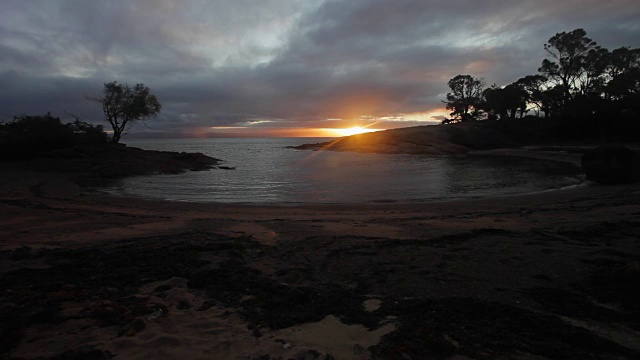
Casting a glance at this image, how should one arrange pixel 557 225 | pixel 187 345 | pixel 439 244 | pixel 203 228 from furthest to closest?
1. pixel 203 228
2. pixel 557 225
3. pixel 439 244
4. pixel 187 345

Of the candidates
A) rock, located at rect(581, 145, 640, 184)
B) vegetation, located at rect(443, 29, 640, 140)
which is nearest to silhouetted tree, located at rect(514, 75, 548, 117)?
vegetation, located at rect(443, 29, 640, 140)

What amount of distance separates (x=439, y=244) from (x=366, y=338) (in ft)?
12.3

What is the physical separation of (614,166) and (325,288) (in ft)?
61.4

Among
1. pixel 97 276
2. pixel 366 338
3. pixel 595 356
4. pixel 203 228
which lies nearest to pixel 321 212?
pixel 203 228

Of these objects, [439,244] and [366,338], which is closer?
[366,338]

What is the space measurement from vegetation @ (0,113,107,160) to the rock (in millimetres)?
36910

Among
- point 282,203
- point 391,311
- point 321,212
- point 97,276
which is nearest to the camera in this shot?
point 391,311

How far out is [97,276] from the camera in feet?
18.1

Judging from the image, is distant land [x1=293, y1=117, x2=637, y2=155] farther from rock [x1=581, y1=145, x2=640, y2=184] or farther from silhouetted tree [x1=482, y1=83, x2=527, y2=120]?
rock [x1=581, y1=145, x2=640, y2=184]

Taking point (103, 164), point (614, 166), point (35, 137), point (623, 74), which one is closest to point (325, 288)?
point (614, 166)

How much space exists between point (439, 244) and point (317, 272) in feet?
8.80

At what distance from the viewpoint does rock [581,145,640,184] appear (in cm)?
1681

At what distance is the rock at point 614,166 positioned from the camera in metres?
16.8

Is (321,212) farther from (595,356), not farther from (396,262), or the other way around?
(595,356)
